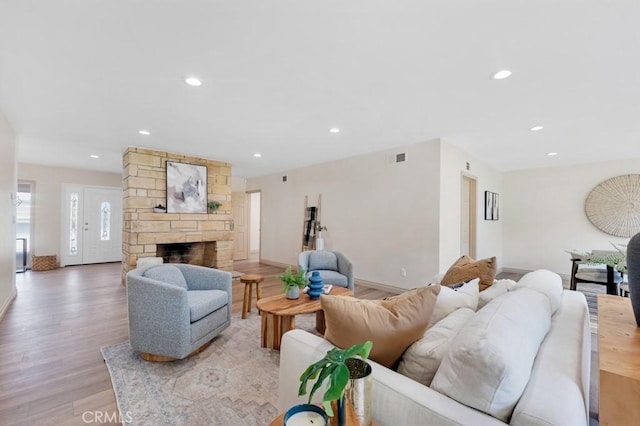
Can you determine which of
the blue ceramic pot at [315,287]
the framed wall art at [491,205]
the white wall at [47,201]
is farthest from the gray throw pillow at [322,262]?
the white wall at [47,201]

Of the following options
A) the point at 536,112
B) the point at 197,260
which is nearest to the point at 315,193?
the point at 197,260

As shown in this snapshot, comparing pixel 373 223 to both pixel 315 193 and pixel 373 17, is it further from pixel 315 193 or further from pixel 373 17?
pixel 373 17

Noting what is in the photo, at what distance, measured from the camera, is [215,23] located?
5.59ft

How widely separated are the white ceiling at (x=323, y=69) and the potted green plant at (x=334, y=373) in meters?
1.73

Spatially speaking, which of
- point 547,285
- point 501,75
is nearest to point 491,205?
point 501,75

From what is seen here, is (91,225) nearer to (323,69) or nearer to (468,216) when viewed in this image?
(323,69)

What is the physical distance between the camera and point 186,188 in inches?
203

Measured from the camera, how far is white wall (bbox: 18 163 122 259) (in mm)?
6316

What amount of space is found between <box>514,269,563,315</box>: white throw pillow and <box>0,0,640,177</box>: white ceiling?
1.57 meters

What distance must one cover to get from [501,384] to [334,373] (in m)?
0.49

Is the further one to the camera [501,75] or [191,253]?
[191,253]

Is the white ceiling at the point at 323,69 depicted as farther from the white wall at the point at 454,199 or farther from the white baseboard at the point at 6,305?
the white baseboard at the point at 6,305

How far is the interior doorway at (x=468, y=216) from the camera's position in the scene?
516 cm

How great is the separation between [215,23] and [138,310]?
2.20m
